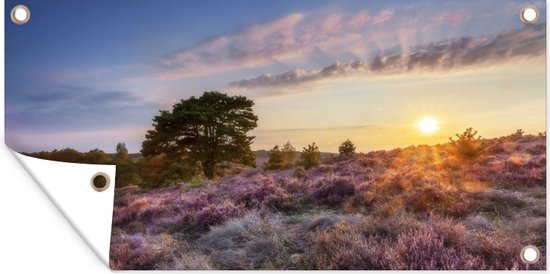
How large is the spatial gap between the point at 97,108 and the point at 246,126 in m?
1.01

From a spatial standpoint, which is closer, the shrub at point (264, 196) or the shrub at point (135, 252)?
the shrub at point (135, 252)

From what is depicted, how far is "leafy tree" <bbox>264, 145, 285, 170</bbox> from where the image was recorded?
132 inches

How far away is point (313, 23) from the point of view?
10.8 feet

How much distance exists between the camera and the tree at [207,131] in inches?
131

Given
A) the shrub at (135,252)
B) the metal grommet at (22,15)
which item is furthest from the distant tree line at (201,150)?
the metal grommet at (22,15)

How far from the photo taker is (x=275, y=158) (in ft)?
11.0

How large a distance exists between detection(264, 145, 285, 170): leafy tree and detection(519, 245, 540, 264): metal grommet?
173cm

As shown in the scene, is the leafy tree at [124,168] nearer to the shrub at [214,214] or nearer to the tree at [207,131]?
the tree at [207,131]

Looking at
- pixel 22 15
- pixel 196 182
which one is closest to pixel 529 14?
pixel 196 182

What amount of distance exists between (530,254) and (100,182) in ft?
9.77

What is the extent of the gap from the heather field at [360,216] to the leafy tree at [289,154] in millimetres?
58

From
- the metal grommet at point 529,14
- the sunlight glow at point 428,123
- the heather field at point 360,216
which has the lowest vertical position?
the heather field at point 360,216

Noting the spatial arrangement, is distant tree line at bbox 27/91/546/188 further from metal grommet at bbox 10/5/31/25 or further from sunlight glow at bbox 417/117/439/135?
metal grommet at bbox 10/5/31/25

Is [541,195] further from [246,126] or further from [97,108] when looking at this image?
[97,108]
